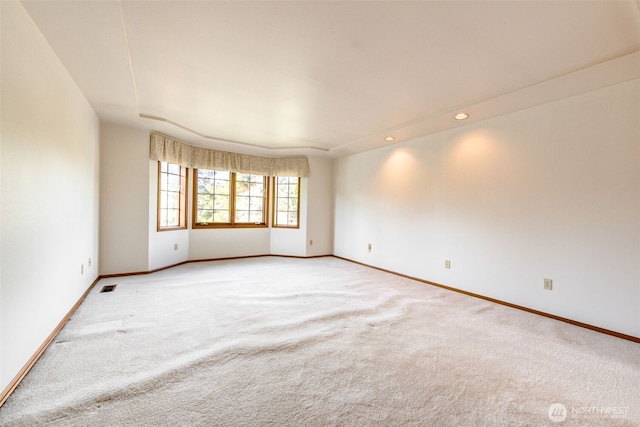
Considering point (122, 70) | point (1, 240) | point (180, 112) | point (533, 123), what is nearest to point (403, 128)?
point (533, 123)

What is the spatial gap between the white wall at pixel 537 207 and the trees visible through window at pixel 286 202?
7.65ft

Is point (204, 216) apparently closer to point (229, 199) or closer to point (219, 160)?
point (229, 199)

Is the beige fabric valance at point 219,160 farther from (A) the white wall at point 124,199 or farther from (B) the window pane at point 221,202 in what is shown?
(B) the window pane at point 221,202

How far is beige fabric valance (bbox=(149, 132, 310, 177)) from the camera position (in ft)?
13.8

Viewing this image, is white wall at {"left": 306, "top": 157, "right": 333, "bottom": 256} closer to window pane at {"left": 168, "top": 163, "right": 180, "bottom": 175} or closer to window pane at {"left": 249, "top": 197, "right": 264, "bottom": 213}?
window pane at {"left": 249, "top": 197, "right": 264, "bottom": 213}

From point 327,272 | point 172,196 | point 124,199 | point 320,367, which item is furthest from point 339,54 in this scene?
point 172,196

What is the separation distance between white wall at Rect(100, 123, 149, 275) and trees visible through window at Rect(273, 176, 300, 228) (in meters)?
2.57

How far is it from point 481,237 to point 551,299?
933 millimetres

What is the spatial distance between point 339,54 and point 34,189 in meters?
2.41

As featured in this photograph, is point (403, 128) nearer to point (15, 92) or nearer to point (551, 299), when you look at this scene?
point (551, 299)

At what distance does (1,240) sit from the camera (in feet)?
4.79

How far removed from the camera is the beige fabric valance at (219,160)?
4207mm

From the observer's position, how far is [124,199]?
12.8 feet

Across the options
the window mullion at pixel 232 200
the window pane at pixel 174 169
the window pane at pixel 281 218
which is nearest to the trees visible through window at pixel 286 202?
the window pane at pixel 281 218
